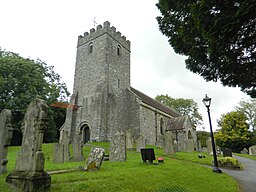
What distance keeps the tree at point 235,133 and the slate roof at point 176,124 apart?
861 cm

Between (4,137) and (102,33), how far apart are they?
807 inches

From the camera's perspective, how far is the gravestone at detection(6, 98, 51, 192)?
4379mm

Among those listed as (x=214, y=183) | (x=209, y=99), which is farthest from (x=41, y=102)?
(x=209, y=99)

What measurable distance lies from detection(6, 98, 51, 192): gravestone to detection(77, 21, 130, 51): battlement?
2132 centimetres

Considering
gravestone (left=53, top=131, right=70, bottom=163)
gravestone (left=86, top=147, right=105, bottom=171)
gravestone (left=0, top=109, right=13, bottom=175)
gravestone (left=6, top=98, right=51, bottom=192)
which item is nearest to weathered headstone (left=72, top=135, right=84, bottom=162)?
gravestone (left=53, top=131, right=70, bottom=163)

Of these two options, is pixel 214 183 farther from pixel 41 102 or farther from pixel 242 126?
pixel 242 126

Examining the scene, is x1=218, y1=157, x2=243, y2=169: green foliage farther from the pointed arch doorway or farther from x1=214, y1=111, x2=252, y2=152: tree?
x1=214, y1=111, x2=252, y2=152: tree

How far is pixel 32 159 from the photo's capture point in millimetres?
4688

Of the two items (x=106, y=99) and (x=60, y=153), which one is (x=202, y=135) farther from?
(x=60, y=153)

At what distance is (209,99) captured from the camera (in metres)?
10.5

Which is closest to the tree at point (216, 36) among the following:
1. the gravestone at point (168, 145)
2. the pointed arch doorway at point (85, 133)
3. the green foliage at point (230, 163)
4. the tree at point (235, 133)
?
the green foliage at point (230, 163)

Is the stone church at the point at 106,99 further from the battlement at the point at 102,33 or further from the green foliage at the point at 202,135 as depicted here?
the green foliage at the point at 202,135

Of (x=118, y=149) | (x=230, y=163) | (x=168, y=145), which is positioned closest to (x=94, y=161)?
(x=118, y=149)

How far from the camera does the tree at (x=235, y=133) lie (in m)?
30.6
